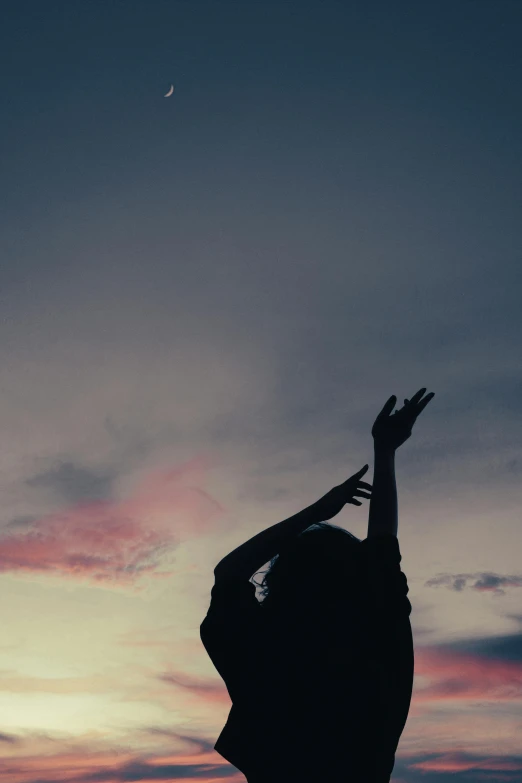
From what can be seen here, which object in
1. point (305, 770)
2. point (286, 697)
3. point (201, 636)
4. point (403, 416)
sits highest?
point (403, 416)

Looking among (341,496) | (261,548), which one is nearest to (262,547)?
(261,548)

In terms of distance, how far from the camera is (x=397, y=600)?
2770mm

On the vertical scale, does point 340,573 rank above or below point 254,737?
above

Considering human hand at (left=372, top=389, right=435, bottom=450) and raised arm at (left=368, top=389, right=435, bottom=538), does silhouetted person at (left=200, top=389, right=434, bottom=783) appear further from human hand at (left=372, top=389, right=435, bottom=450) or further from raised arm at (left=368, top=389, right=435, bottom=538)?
human hand at (left=372, top=389, right=435, bottom=450)

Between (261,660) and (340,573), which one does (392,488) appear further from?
(261,660)

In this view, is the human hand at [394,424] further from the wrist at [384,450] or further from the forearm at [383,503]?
the forearm at [383,503]

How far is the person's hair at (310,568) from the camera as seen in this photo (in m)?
2.80

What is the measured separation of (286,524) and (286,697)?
0.64 m

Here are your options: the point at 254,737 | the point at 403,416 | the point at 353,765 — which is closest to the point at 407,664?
the point at 353,765

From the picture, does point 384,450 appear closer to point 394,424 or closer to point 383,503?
point 394,424

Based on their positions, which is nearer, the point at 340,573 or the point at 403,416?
the point at 340,573

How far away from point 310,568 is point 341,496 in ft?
1.08

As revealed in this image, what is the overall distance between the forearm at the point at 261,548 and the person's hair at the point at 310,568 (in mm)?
92

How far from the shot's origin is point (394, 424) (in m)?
3.80
